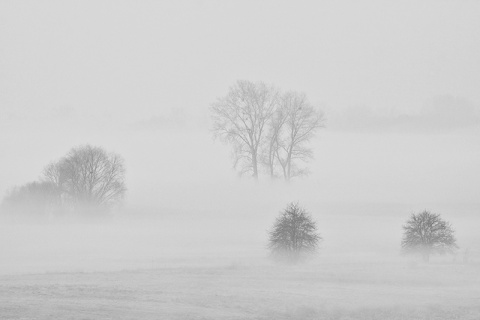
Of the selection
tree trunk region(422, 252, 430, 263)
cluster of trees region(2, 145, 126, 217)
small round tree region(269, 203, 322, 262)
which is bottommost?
tree trunk region(422, 252, 430, 263)

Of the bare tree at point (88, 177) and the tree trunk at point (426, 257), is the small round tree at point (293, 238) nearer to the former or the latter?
the tree trunk at point (426, 257)

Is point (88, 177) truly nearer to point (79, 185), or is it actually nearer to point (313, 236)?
point (79, 185)

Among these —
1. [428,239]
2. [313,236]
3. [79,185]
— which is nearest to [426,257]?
[428,239]

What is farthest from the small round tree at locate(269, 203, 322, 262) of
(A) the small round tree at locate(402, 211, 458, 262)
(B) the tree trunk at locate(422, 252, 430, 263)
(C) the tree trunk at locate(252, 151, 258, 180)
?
(C) the tree trunk at locate(252, 151, 258, 180)

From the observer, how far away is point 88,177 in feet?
238

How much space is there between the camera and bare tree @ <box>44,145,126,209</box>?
71.0 meters

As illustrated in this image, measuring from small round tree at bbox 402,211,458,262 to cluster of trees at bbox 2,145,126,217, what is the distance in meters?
27.7

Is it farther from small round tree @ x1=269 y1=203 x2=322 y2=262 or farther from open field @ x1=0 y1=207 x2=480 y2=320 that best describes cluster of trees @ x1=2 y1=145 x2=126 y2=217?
small round tree @ x1=269 y1=203 x2=322 y2=262

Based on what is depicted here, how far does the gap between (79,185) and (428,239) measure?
105 feet

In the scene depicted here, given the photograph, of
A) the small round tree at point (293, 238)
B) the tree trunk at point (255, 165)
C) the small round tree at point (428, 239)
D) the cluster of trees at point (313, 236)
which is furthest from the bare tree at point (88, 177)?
the small round tree at point (428, 239)

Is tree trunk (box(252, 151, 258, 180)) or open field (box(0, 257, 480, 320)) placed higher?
tree trunk (box(252, 151, 258, 180))

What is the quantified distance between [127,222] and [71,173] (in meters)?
8.50

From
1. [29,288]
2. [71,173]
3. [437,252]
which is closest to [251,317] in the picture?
[29,288]

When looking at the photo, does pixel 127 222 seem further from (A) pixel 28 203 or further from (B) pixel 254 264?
(B) pixel 254 264
